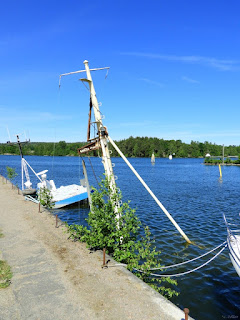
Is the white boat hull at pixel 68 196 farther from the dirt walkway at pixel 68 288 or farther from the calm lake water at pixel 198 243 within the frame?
the dirt walkway at pixel 68 288

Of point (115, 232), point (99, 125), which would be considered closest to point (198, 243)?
point (115, 232)

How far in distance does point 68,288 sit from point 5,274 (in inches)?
108

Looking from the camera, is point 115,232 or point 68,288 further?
point 115,232

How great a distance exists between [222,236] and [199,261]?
492 cm

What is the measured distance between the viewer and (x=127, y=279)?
31.2ft

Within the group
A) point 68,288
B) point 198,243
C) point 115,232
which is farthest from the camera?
point 198,243

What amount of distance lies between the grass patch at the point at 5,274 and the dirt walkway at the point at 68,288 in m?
0.20

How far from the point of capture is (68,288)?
8.83m

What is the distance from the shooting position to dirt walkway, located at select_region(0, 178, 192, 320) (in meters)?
7.53

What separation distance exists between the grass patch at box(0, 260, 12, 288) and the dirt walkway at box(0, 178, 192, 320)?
8.0 inches

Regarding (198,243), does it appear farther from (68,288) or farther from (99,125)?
(68,288)

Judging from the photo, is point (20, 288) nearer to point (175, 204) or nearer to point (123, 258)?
point (123, 258)

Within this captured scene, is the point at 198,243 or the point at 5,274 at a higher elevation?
the point at 5,274

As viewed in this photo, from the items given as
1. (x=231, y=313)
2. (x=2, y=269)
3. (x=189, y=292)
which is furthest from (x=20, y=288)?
(x=231, y=313)
